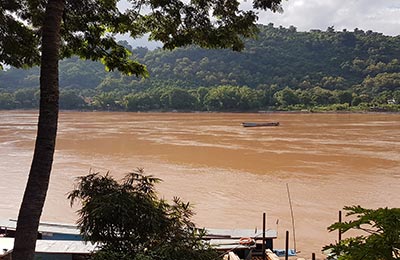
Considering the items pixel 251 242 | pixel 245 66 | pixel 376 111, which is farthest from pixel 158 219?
pixel 245 66

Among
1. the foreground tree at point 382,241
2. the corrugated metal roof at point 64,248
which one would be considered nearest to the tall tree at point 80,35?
the foreground tree at point 382,241

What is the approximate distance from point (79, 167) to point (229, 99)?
164ft

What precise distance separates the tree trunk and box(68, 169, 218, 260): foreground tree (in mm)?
1006

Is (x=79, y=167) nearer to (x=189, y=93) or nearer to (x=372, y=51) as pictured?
(x=189, y=93)

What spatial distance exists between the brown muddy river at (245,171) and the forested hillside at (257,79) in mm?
36165

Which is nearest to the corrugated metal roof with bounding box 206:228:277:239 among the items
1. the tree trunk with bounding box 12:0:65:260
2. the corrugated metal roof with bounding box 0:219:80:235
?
the corrugated metal roof with bounding box 0:219:80:235

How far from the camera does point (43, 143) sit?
10.7 ft

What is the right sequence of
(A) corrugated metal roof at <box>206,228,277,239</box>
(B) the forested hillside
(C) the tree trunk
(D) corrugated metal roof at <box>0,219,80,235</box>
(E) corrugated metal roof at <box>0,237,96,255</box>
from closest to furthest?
(C) the tree trunk
(E) corrugated metal roof at <box>0,237,96,255</box>
(A) corrugated metal roof at <box>206,228,277,239</box>
(D) corrugated metal roof at <box>0,219,80,235</box>
(B) the forested hillside

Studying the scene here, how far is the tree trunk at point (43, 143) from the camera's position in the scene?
318 cm

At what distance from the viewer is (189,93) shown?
73.1 m

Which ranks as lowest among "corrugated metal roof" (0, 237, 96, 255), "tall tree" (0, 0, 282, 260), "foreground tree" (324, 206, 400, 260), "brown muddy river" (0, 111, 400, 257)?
"brown muddy river" (0, 111, 400, 257)

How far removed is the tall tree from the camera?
3.24 metres

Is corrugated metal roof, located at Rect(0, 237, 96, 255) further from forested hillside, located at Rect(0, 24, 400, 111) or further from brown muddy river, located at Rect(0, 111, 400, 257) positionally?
forested hillside, located at Rect(0, 24, 400, 111)

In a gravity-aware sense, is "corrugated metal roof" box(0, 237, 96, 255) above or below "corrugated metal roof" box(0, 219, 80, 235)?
above
